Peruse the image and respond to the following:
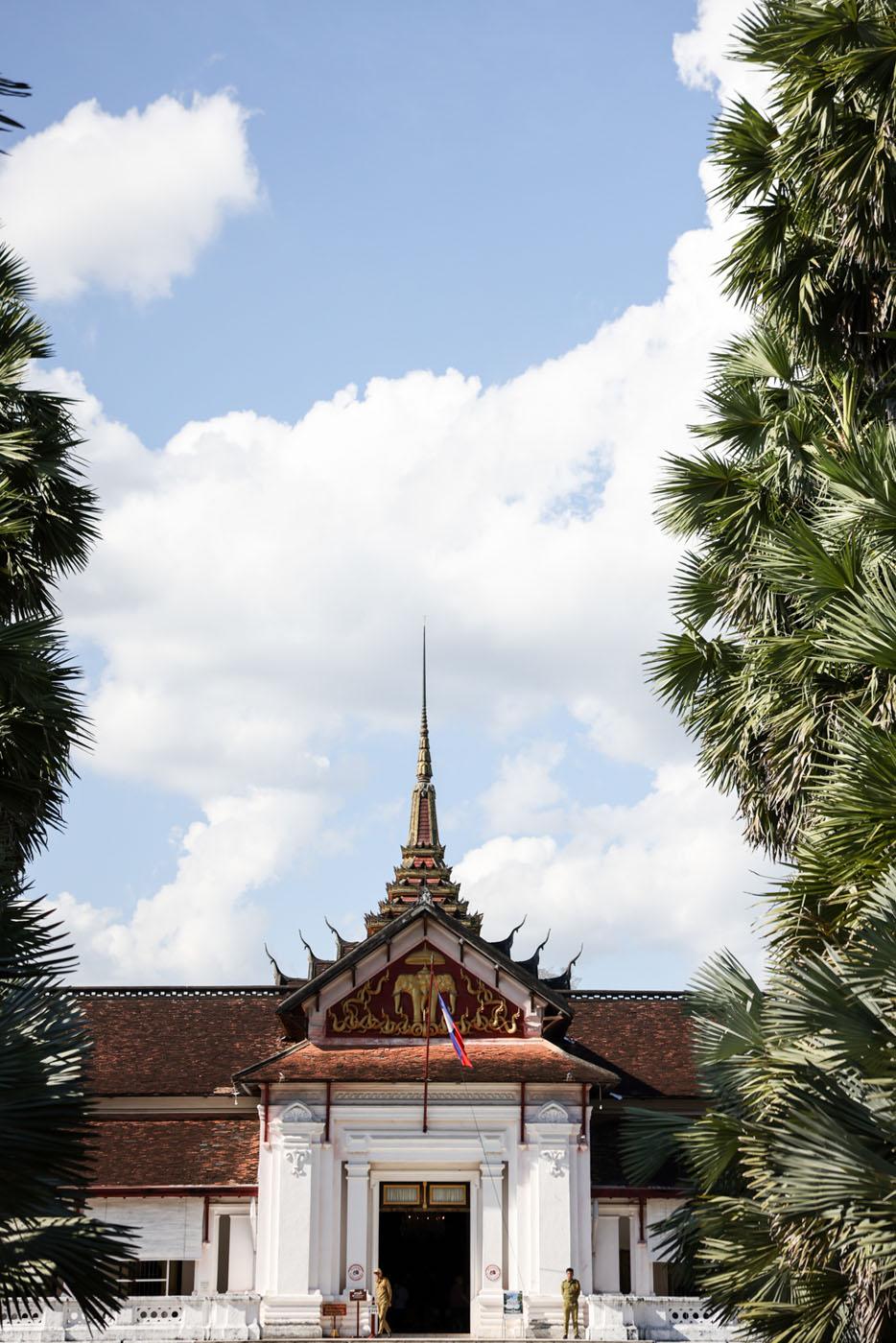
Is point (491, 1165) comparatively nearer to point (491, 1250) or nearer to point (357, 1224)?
point (491, 1250)

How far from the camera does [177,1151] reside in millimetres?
31156

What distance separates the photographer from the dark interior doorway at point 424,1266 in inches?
1273


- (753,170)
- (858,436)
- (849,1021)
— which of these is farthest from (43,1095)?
(753,170)

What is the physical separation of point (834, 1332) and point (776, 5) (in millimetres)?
12375

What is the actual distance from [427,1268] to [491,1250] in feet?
19.9

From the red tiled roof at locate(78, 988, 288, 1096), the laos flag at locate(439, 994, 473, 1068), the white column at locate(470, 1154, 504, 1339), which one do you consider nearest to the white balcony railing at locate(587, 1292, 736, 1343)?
the white column at locate(470, 1154, 504, 1339)

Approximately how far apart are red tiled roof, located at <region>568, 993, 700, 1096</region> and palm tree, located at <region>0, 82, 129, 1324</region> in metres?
20.8

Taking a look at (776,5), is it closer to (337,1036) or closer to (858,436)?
(858,436)

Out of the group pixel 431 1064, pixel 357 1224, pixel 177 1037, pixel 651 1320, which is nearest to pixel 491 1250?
pixel 357 1224

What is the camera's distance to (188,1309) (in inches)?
1057

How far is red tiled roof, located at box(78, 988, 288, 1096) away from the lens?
3353 cm

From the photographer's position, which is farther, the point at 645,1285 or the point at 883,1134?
the point at 645,1285

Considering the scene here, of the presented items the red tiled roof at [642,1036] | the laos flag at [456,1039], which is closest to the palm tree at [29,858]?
the laos flag at [456,1039]

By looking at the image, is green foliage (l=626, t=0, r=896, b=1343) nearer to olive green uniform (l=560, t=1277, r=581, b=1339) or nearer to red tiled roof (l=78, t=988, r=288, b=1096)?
olive green uniform (l=560, t=1277, r=581, b=1339)
